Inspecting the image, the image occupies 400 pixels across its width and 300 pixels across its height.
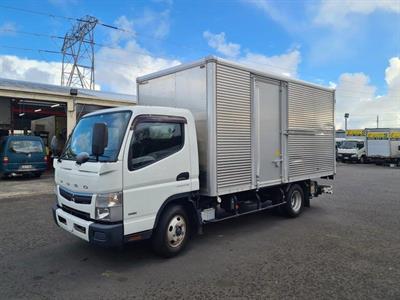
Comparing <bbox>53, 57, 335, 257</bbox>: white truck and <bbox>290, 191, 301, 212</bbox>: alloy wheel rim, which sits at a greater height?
<bbox>53, 57, 335, 257</bbox>: white truck

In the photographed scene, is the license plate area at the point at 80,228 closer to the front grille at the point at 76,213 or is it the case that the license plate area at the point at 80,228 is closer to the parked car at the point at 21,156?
the front grille at the point at 76,213

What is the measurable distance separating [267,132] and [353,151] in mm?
25988

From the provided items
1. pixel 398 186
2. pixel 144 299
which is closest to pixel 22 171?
pixel 144 299

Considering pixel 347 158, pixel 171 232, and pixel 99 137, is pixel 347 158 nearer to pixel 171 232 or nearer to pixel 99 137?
pixel 171 232

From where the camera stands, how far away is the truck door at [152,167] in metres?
4.48

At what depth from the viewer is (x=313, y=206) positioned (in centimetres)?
934

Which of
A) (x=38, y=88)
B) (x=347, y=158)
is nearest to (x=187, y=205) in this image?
(x=38, y=88)

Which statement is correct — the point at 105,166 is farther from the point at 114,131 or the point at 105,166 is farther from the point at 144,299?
the point at 144,299

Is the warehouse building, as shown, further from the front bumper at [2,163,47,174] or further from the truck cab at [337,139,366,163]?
the truck cab at [337,139,366,163]

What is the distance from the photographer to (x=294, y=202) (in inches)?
313

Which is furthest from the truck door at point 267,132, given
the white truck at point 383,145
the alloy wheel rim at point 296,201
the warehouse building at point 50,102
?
the white truck at point 383,145

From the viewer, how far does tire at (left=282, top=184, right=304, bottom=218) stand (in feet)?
25.0

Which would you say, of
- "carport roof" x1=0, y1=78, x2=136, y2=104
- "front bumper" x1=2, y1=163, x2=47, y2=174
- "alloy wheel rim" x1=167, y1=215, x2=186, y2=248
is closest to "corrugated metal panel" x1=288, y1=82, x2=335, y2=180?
"alloy wheel rim" x1=167, y1=215, x2=186, y2=248

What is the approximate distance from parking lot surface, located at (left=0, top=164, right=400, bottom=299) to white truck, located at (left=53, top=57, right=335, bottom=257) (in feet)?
1.67
